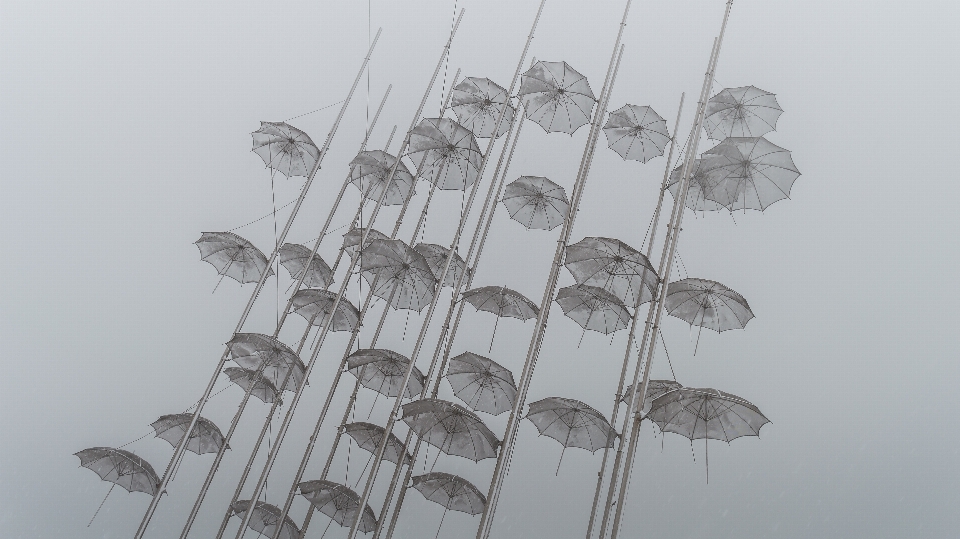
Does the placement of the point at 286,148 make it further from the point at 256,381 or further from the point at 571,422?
the point at 571,422

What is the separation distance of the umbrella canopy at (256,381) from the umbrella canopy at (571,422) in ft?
15.5

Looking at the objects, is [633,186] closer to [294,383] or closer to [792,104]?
[792,104]

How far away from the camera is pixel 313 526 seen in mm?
27359

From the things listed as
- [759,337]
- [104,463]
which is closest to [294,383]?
[104,463]

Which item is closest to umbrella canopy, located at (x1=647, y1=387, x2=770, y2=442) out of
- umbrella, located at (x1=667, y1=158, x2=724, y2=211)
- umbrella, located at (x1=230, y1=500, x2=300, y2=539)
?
umbrella, located at (x1=667, y1=158, x2=724, y2=211)

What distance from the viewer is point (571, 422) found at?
12.5 meters

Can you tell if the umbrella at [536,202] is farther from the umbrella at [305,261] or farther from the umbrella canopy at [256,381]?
the umbrella canopy at [256,381]

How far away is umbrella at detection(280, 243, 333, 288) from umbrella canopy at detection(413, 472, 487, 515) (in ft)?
13.9

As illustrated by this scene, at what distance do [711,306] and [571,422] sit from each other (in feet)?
10.1

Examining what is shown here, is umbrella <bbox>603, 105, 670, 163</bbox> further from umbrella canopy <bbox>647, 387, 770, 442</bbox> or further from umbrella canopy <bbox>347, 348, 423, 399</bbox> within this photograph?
umbrella canopy <bbox>347, 348, 423, 399</bbox>

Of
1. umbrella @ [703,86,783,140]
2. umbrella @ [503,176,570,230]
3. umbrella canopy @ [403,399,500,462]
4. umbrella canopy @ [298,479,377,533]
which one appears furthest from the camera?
umbrella @ [503,176,570,230]

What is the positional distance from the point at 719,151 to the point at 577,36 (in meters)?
15.6

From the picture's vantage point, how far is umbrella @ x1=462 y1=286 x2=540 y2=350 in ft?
40.8

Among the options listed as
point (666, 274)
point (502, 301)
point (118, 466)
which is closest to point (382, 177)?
point (502, 301)
